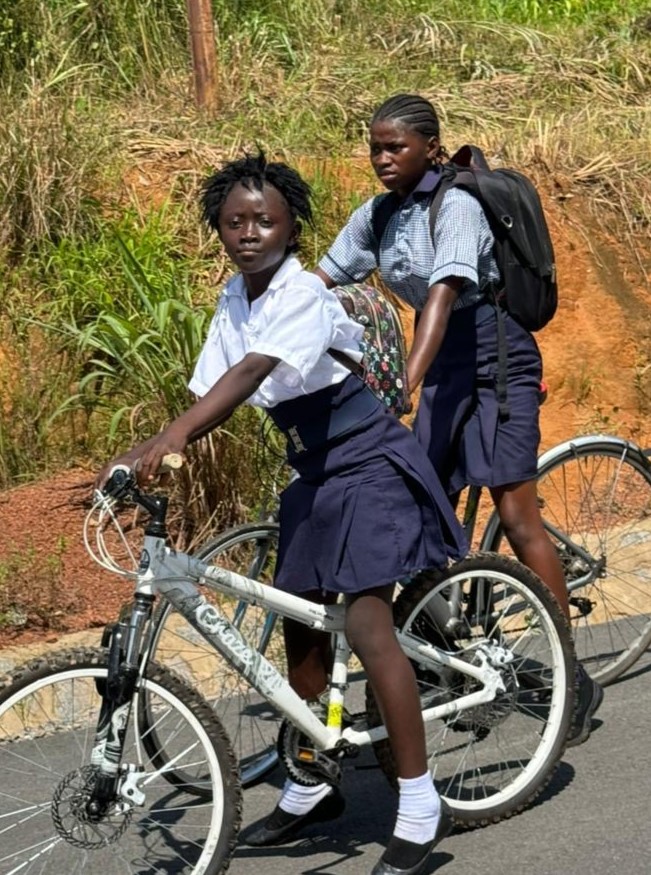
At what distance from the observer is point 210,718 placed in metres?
3.88

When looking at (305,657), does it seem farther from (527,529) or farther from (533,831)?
(527,529)

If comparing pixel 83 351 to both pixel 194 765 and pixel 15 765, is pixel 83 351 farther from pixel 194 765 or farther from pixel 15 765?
pixel 194 765

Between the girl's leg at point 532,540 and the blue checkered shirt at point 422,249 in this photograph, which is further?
the girl's leg at point 532,540

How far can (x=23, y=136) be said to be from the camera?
8555mm

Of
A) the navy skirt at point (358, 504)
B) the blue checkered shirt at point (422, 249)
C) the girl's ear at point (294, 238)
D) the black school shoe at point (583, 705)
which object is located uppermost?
the girl's ear at point (294, 238)

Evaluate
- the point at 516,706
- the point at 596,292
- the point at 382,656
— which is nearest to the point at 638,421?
the point at 596,292

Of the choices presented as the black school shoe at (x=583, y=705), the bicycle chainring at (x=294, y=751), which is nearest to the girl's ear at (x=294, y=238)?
the bicycle chainring at (x=294, y=751)

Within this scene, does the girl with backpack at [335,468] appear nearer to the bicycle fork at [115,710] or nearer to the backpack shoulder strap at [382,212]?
the bicycle fork at [115,710]

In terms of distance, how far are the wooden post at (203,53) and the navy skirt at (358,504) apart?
18.9 ft

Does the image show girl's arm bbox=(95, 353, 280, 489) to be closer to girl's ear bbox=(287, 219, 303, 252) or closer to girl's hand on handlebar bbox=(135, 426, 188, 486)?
girl's hand on handlebar bbox=(135, 426, 188, 486)

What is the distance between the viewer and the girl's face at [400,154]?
4695 millimetres

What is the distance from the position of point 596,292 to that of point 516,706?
4.64 metres

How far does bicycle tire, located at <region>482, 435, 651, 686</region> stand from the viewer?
547cm

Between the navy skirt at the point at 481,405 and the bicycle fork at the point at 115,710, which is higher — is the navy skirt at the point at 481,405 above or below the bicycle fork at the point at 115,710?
above
